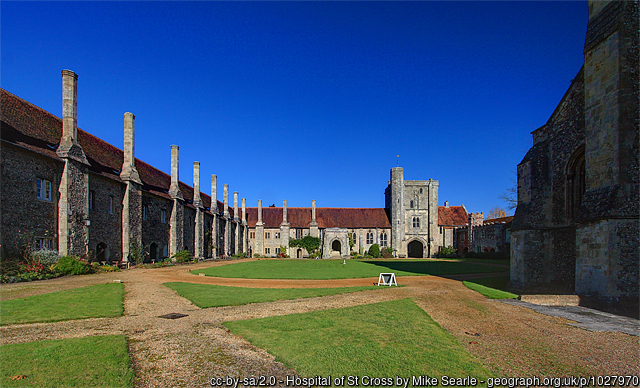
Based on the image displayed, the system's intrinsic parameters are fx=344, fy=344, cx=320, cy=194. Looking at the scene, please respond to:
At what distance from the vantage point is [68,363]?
15.9 ft

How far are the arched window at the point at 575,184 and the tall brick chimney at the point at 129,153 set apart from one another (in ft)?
89.3

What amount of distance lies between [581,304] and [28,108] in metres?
28.3

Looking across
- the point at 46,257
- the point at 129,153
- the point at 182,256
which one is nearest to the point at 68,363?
the point at 46,257

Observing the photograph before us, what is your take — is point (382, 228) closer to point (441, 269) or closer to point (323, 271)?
point (441, 269)

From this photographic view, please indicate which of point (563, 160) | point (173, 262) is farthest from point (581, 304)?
point (173, 262)

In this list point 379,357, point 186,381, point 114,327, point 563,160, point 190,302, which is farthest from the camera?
point 563,160

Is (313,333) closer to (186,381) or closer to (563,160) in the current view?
(186,381)

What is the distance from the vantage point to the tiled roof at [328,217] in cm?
5675

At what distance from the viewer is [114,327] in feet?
24.2

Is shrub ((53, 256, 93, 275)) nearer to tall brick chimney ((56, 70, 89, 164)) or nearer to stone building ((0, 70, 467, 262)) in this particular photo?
stone building ((0, 70, 467, 262))

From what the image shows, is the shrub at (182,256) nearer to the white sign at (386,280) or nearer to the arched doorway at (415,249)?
the white sign at (386,280)

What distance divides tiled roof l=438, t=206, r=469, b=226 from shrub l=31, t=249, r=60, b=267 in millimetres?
50502

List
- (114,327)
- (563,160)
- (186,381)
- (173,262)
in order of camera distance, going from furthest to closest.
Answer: (173,262), (563,160), (114,327), (186,381)

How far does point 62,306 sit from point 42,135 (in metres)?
15.2
